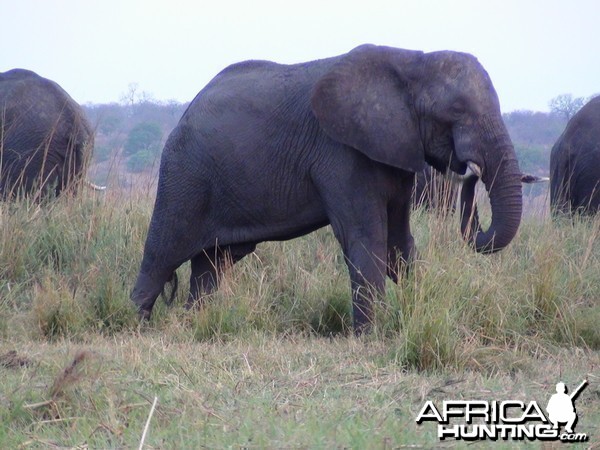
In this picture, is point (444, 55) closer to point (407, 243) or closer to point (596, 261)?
point (407, 243)

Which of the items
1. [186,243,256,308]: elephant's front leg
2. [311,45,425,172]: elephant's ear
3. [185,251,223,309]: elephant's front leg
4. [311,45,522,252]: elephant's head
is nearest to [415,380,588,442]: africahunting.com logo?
[311,45,522,252]: elephant's head

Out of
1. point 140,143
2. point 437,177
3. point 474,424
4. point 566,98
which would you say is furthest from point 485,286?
point 566,98

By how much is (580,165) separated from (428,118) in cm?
473

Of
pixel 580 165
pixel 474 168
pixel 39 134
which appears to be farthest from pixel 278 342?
pixel 39 134

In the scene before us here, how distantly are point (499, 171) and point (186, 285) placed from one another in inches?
115

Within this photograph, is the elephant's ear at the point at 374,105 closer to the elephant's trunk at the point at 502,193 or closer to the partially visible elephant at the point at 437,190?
the partially visible elephant at the point at 437,190

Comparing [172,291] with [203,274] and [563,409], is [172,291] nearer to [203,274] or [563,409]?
[203,274]

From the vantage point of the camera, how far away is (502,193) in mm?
7156

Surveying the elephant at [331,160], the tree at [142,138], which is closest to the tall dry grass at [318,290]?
the elephant at [331,160]

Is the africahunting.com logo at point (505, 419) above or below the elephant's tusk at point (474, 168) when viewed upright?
below

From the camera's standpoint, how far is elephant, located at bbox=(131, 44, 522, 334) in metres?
7.25

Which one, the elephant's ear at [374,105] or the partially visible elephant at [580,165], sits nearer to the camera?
the elephant's ear at [374,105]

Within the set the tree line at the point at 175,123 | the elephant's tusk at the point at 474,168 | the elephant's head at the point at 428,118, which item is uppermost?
the elephant's head at the point at 428,118

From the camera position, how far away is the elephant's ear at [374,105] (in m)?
7.42
